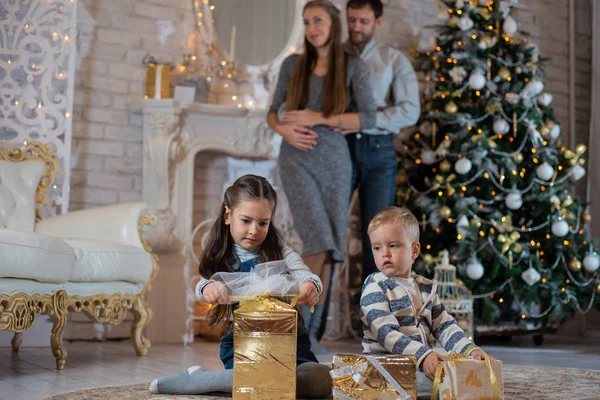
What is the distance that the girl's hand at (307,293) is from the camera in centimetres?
210

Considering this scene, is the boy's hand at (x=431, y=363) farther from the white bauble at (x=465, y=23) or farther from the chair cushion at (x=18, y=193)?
the white bauble at (x=465, y=23)

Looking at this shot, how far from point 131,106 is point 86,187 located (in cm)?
51

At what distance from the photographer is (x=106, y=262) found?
3422 millimetres

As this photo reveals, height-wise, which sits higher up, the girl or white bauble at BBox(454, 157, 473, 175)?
white bauble at BBox(454, 157, 473, 175)

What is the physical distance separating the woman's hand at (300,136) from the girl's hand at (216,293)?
6.28 ft

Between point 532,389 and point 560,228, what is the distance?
2105 millimetres

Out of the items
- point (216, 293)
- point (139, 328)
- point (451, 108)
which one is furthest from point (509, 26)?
point (216, 293)

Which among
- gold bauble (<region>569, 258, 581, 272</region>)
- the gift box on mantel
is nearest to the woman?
gold bauble (<region>569, 258, 581, 272</region>)

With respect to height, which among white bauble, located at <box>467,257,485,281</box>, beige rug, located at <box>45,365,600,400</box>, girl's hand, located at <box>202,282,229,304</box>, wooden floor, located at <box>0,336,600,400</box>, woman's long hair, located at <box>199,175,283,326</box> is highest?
woman's long hair, located at <box>199,175,283,326</box>

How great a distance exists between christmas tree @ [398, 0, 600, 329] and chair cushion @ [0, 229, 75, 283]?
204 centimetres

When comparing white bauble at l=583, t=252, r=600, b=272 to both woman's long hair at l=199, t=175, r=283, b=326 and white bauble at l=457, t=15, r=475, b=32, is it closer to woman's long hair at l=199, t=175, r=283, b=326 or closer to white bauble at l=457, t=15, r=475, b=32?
white bauble at l=457, t=15, r=475, b=32

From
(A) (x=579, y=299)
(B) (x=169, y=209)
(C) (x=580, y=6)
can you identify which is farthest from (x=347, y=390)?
(C) (x=580, y=6)

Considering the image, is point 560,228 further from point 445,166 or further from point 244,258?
point 244,258

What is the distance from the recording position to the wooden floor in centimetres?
266
